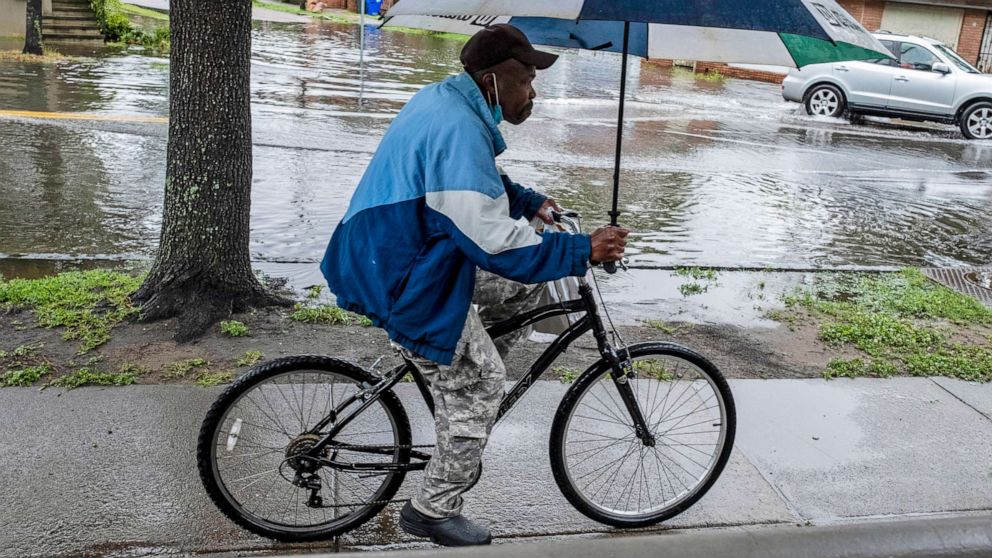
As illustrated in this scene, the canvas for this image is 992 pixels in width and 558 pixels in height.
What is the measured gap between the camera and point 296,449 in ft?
11.0

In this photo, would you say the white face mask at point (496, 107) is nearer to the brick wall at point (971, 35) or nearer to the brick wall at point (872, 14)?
the brick wall at point (872, 14)

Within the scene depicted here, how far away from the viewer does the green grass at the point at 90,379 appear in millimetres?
4520

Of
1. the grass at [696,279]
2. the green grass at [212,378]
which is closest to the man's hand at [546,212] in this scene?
the green grass at [212,378]

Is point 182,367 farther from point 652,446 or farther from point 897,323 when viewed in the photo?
point 897,323

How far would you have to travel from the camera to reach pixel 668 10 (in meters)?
3.13

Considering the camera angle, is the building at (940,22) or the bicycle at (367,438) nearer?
the bicycle at (367,438)

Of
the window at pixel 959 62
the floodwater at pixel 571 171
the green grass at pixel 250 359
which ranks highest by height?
the window at pixel 959 62

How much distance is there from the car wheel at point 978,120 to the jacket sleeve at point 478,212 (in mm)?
16030

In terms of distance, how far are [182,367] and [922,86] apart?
15.5m

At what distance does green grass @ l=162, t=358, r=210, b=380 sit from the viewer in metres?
4.71

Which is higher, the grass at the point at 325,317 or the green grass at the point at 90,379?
the grass at the point at 325,317

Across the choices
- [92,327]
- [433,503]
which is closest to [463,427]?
[433,503]

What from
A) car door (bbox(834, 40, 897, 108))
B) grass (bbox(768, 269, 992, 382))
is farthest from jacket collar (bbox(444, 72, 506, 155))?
car door (bbox(834, 40, 897, 108))

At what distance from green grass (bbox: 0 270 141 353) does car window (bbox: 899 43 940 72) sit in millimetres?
15173
